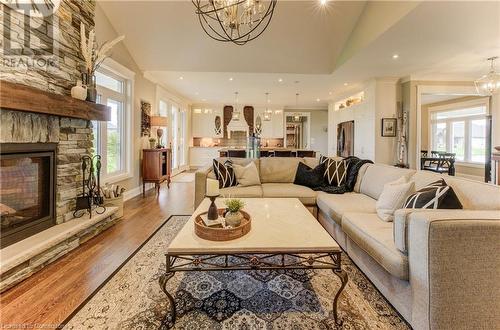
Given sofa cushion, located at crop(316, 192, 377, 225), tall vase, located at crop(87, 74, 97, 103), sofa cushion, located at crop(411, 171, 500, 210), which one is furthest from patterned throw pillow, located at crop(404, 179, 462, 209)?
tall vase, located at crop(87, 74, 97, 103)

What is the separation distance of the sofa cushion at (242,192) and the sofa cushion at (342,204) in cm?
83

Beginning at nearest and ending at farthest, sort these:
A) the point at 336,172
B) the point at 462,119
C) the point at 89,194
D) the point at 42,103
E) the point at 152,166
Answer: the point at 42,103, the point at 89,194, the point at 336,172, the point at 152,166, the point at 462,119

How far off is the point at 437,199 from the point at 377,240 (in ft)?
1.72

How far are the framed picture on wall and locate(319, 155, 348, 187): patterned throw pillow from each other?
3.05 meters

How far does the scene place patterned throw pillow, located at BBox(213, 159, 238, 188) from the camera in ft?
11.6

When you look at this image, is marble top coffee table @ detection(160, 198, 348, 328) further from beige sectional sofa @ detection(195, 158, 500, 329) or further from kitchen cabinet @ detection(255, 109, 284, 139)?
kitchen cabinet @ detection(255, 109, 284, 139)

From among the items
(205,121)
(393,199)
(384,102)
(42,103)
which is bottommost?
(393,199)

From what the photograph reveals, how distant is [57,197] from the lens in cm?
266

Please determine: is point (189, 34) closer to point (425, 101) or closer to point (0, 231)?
point (0, 231)

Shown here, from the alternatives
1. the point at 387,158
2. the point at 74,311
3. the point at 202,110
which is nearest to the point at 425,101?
the point at 387,158

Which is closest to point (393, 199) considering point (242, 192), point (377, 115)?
point (242, 192)

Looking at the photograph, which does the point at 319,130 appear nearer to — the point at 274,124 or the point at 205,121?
the point at 274,124

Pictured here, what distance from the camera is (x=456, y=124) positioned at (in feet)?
26.9

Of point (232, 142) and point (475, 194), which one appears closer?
point (475, 194)
